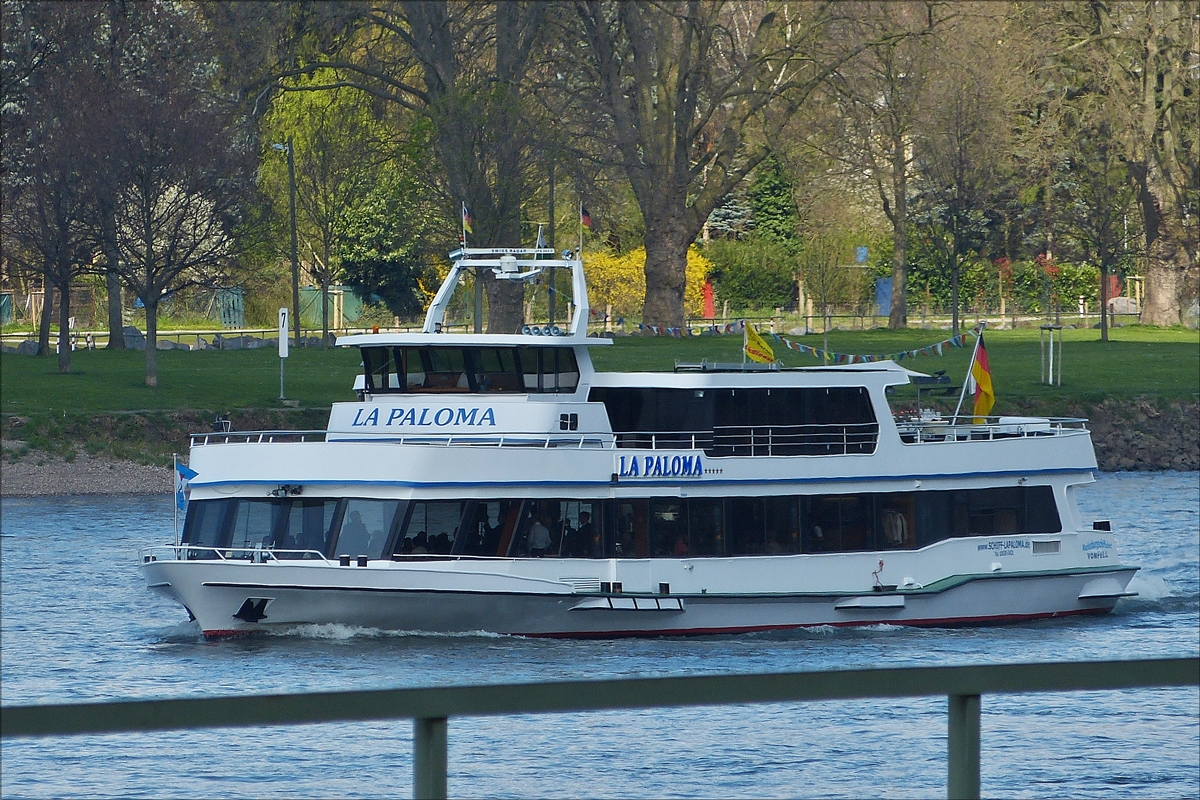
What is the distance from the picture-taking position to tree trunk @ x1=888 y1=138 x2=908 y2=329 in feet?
202

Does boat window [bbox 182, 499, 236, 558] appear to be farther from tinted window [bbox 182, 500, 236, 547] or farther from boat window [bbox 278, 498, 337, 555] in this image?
boat window [bbox 278, 498, 337, 555]

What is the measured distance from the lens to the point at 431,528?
818 inches

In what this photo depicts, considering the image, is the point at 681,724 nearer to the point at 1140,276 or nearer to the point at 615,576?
the point at 615,576

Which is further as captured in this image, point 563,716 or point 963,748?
point 563,716

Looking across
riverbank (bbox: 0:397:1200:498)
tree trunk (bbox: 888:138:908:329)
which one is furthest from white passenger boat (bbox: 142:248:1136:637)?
tree trunk (bbox: 888:138:908:329)

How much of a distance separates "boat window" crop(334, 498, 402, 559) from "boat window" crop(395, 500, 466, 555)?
0.24 metres

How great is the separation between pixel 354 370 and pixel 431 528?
28.8 metres

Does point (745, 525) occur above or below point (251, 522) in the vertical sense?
below

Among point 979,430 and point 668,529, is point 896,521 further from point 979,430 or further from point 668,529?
point 668,529

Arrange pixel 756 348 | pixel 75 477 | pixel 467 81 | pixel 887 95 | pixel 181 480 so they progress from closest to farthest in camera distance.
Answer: pixel 181 480 < pixel 756 348 < pixel 75 477 < pixel 467 81 < pixel 887 95

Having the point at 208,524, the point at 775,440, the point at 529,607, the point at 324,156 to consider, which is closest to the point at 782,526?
the point at 775,440

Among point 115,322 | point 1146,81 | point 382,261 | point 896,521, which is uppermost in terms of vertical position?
point 1146,81

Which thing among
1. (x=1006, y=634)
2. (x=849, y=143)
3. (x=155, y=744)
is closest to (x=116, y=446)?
(x=1006, y=634)

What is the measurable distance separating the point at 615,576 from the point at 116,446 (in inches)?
836
